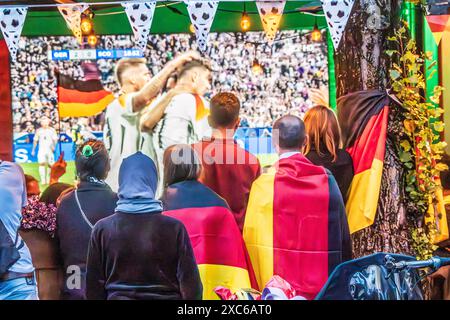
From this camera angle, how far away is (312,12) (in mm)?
6250

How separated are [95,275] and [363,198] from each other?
2.29 meters

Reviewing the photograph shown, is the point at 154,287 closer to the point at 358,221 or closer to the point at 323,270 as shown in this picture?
the point at 323,270

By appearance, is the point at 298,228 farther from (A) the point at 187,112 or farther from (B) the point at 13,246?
(B) the point at 13,246

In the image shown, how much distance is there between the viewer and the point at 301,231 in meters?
5.92

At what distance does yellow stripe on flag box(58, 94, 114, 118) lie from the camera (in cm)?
648

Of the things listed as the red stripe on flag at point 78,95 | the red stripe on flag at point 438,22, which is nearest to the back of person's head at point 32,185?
the red stripe on flag at point 78,95

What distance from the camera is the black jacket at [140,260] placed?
5418 mm

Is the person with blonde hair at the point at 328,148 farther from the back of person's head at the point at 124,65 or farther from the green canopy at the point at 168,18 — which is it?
the back of person's head at the point at 124,65

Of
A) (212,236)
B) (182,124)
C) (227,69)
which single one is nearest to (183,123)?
(182,124)

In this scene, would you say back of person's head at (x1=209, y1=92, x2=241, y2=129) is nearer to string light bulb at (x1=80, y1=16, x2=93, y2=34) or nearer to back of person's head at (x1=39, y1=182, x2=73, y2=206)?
string light bulb at (x1=80, y1=16, x2=93, y2=34)

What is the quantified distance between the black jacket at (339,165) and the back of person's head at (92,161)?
1685mm

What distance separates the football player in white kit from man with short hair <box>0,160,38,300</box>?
0.22 metres

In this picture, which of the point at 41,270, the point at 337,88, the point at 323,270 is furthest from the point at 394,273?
the point at 41,270

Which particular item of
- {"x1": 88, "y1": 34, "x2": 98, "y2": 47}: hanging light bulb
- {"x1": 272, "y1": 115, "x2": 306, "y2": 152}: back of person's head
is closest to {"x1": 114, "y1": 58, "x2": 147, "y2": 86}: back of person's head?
{"x1": 88, "y1": 34, "x2": 98, "y2": 47}: hanging light bulb
